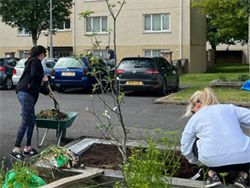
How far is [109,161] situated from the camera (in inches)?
240

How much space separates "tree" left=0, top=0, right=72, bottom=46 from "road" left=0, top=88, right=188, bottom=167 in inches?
504

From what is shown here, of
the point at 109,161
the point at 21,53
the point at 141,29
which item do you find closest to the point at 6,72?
the point at 141,29

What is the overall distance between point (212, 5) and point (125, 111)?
1559 centimetres

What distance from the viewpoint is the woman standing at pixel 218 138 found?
4.50 metres

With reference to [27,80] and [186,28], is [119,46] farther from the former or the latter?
[27,80]

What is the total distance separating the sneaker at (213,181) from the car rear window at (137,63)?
37.8ft

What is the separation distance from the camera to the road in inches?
338

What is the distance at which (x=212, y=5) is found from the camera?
25594 millimetres

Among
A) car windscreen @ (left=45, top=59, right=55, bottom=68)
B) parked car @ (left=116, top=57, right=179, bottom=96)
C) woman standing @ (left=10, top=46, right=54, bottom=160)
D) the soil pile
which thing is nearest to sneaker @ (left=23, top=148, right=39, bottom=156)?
woman standing @ (left=10, top=46, right=54, bottom=160)

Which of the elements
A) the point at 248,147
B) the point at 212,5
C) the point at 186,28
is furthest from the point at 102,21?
the point at 248,147

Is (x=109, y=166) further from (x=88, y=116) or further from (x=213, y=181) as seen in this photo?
(x=88, y=116)

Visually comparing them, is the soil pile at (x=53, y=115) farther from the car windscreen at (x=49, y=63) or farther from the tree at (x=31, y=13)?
the tree at (x=31, y=13)

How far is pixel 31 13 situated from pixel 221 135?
25.9 meters

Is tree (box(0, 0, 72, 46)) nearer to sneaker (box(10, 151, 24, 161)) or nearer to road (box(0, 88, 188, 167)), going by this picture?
road (box(0, 88, 188, 167))
